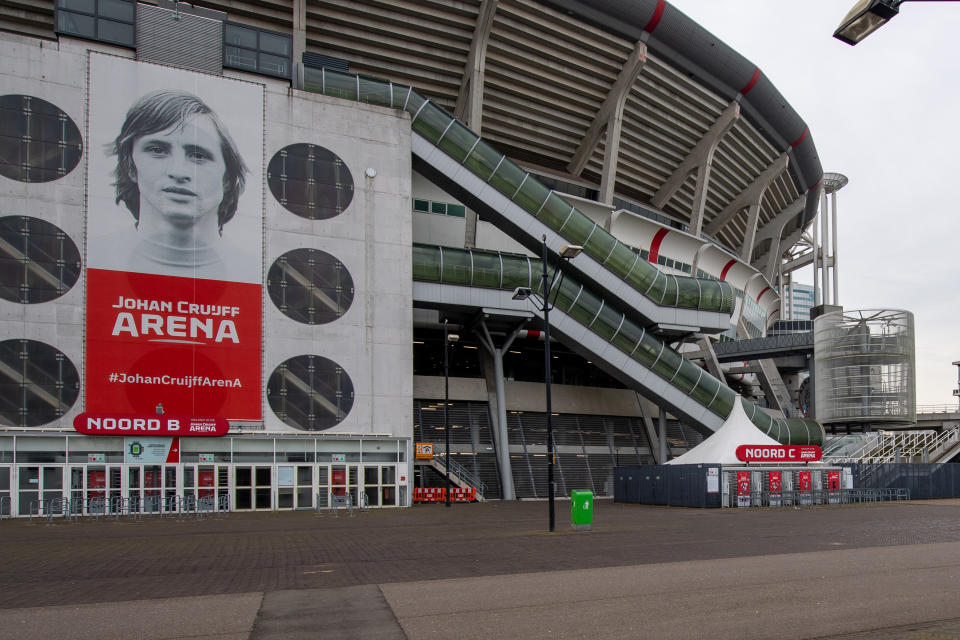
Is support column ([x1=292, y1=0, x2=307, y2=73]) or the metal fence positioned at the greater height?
support column ([x1=292, y1=0, x2=307, y2=73])

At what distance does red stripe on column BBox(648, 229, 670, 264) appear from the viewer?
185 ft

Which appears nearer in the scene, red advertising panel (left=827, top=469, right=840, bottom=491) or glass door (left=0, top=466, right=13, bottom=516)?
glass door (left=0, top=466, right=13, bottom=516)

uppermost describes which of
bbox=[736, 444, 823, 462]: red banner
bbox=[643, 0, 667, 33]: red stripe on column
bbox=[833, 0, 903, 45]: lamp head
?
bbox=[643, 0, 667, 33]: red stripe on column

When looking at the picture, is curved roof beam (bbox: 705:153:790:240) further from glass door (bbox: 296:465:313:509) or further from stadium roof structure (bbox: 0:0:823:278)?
glass door (bbox: 296:465:313:509)

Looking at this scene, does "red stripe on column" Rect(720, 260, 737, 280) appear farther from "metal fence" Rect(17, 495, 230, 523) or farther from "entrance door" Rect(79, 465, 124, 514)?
"entrance door" Rect(79, 465, 124, 514)

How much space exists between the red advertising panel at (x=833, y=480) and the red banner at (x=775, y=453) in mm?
1415

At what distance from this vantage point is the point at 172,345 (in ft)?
114

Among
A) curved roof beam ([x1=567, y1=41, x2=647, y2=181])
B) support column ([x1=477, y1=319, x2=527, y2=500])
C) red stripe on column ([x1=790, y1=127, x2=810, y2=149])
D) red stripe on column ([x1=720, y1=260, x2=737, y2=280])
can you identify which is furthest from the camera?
red stripe on column ([x1=720, y1=260, x2=737, y2=280])

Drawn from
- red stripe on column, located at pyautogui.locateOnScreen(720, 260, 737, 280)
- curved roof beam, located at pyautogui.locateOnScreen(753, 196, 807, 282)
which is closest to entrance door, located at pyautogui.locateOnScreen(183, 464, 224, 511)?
red stripe on column, located at pyautogui.locateOnScreen(720, 260, 737, 280)

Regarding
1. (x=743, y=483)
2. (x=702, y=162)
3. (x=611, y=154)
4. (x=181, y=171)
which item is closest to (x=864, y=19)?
(x=743, y=483)

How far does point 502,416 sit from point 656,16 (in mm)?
23983

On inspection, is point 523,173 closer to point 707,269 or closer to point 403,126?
point 403,126

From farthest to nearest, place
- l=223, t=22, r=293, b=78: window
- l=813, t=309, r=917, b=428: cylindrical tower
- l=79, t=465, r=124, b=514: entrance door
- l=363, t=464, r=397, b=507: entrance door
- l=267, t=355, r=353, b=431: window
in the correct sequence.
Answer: l=813, t=309, r=917, b=428: cylindrical tower
l=223, t=22, r=293, b=78: window
l=363, t=464, r=397, b=507: entrance door
l=267, t=355, r=353, b=431: window
l=79, t=465, r=124, b=514: entrance door

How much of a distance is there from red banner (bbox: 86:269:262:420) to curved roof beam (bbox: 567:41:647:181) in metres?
24.3
